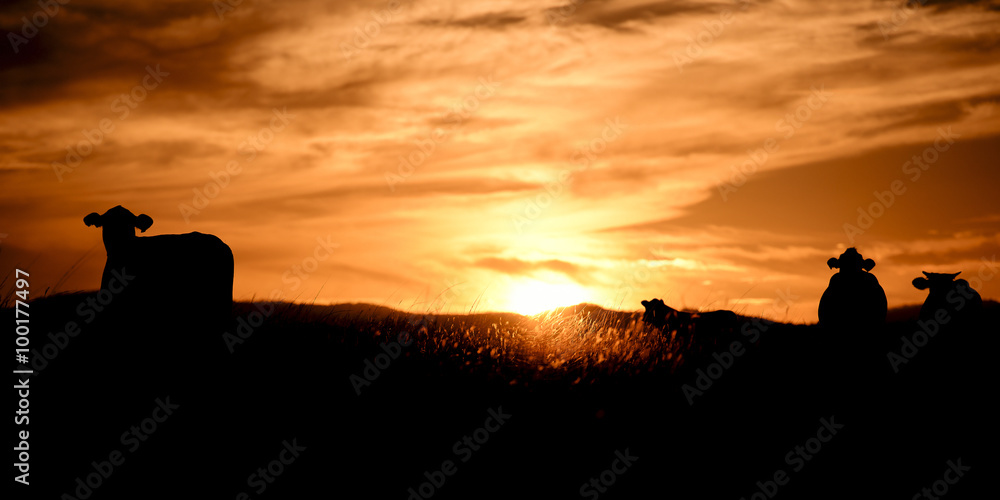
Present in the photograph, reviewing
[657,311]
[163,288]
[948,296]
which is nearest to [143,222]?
[163,288]

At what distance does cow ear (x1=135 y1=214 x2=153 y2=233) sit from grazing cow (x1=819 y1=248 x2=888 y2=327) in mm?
13656

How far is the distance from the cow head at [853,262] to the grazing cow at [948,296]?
4.52ft

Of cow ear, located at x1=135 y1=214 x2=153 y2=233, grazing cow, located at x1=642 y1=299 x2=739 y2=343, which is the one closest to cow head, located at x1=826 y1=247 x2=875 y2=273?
grazing cow, located at x1=642 y1=299 x2=739 y2=343

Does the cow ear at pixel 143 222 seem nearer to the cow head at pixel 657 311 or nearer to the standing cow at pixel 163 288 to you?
the standing cow at pixel 163 288

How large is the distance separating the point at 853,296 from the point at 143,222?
1406 centimetres

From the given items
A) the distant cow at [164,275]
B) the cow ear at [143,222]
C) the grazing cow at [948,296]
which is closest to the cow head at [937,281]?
the grazing cow at [948,296]

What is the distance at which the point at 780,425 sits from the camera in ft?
29.7

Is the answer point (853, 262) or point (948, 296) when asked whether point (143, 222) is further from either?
point (948, 296)

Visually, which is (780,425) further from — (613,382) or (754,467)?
(613,382)

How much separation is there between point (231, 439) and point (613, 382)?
4483 mm

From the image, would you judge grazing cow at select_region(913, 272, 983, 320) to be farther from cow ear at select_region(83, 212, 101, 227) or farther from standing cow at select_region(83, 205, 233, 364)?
cow ear at select_region(83, 212, 101, 227)

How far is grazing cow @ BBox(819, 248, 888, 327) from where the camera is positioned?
16.4m

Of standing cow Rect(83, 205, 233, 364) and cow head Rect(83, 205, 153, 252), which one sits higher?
cow head Rect(83, 205, 153, 252)

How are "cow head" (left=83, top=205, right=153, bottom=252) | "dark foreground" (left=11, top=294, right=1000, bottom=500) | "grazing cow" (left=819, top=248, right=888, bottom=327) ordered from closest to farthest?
"dark foreground" (left=11, top=294, right=1000, bottom=500) → "cow head" (left=83, top=205, right=153, bottom=252) → "grazing cow" (left=819, top=248, right=888, bottom=327)
